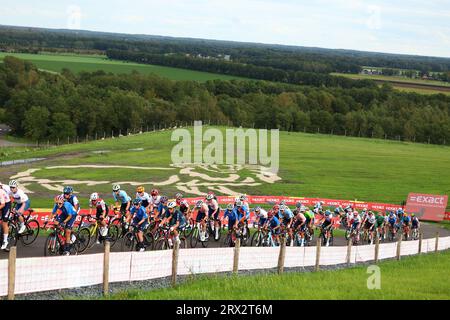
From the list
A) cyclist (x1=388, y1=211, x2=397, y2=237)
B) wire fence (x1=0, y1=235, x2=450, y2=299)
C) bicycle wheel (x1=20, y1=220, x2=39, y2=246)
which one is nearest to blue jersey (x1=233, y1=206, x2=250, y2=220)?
wire fence (x1=0, y1=235, x2=450, y2=299)

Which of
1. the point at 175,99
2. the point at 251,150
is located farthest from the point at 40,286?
the point at 175,99

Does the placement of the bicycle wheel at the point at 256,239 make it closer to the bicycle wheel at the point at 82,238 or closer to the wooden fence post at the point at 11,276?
the bicycle wheel at the point at 82,238

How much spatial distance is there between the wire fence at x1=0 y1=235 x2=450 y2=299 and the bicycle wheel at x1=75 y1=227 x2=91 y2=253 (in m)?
6.39

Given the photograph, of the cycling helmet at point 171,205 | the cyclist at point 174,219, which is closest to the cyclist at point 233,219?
the cyclist at point 174,219

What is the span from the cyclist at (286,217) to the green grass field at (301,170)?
64.9ft

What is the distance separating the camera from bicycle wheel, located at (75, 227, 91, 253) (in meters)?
24.0

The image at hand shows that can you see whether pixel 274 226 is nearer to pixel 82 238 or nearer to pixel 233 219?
pixel 233 219

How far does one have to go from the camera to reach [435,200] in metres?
52.8

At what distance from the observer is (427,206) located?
5309 cm

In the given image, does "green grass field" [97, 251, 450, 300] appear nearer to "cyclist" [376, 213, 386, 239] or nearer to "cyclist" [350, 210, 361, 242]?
"cyclist" [350, 210, 361, 242]

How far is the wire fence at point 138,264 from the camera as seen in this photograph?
49.4 feet

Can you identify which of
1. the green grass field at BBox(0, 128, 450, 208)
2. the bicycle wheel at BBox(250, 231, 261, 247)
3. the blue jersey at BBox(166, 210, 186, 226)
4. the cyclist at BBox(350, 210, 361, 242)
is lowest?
the green grass field at BBox(0, 128, 450, 208)
